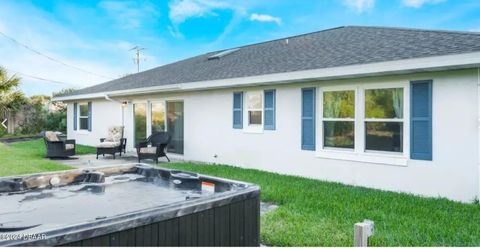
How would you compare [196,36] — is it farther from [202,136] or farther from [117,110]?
[202,136]

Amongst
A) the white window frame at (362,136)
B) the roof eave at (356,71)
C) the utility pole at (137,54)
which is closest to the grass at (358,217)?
the white window frame at (362,136)

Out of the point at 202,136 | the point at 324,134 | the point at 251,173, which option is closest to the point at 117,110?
the point at 202,136

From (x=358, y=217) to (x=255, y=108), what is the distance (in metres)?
5.33

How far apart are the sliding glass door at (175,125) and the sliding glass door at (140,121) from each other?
5.17ft

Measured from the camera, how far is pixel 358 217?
5.12m

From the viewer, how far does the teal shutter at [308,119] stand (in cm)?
845

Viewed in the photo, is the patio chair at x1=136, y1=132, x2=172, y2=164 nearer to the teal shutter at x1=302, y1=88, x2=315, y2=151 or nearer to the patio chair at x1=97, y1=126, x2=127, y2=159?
the patio chair at x1=97, y1=126, x2=127, y2=159

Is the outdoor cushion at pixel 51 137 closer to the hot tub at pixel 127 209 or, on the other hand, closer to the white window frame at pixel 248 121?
the white window frame at pixel 248 121

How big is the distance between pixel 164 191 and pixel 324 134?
472 centimetres

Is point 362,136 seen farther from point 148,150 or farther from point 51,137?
point 51,137

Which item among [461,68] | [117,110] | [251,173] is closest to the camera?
[461,68]

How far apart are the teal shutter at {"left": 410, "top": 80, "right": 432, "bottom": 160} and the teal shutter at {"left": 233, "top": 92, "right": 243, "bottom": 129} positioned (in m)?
4.87

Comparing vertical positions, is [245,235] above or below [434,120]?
below

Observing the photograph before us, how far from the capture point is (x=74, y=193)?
187 inches
